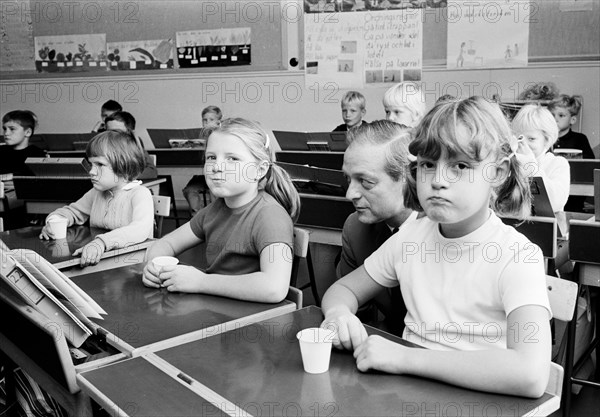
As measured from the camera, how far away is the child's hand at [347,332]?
1.20m

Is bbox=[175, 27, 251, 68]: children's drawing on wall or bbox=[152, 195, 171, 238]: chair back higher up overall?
bbox=[175, 27, 251, 68]: children's drawing on wall

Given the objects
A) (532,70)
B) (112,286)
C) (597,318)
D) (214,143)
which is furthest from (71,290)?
(532,70)

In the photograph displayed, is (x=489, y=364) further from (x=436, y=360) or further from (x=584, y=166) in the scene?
(x=584, y=166)

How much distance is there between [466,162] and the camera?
3.96ft

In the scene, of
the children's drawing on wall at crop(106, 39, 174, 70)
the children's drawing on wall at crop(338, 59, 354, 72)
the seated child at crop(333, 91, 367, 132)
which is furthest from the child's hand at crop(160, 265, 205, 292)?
the children's drawing on wall at crop(106, 39, 174, 70)

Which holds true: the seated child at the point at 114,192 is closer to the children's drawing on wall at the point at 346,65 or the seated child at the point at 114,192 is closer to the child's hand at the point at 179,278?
the child's hand at the point at 179,278

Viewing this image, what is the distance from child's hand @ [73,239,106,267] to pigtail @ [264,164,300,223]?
59cm

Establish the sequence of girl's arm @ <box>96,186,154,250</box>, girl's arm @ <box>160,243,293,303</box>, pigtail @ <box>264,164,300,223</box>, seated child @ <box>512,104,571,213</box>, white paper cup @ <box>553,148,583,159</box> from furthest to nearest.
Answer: white paper cup @ <box>553,148,583,159</box> → seated child @ <box>512,104,571,213</box> → girl's arm @ <box>96,186,154,250</box> → pigtail @ <box>264,164,300,223</box> → girl's arm @ <box>160,243,293,303</box>

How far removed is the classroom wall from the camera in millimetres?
5137

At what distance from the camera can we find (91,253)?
2.01 meters

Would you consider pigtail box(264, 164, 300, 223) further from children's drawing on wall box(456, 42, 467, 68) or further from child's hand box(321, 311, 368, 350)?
children's drawing on wall box(456, 42, 467, 68)

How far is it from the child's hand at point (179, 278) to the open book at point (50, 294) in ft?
0.84

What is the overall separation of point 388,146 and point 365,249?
0.32 metres

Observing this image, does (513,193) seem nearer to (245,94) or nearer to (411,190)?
(411,190)
